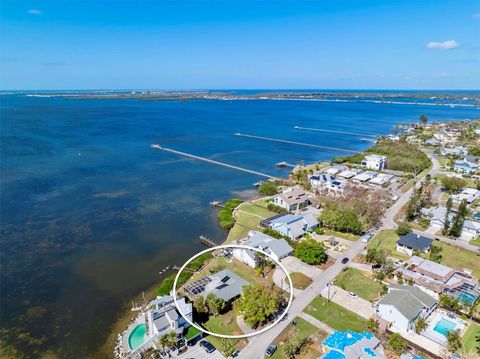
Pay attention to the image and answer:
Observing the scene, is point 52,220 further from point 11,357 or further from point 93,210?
point 11,357

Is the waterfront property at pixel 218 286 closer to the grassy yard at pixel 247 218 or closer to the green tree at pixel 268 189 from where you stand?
the grassy yard at pixel 247 218

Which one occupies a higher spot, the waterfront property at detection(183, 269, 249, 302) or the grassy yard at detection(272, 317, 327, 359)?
the waterfront property at detection(183, 269, 249, 302)

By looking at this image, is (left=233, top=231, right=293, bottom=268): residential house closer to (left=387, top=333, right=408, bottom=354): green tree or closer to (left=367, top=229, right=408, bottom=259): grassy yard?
(left=367, top=229, right=408, bottom=259): grassy yard

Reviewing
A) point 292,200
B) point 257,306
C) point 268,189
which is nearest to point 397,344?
point 257,306

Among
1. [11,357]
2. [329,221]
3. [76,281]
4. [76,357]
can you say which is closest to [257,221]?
[329,221]

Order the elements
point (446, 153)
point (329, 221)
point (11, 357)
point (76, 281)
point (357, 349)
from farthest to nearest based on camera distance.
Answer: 1. point (446, 153)
2. point (329, 221)
3. point (76, 281)
4. point (11, 357)
5. point (357, 349)

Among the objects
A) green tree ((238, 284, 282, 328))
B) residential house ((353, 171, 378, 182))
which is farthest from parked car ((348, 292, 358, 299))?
residential house ((353, 171, 378, 182))
